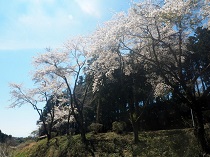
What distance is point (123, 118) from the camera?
33688 mm

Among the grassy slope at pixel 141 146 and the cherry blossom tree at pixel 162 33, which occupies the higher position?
the cherry blossom tree at pixel 162 33

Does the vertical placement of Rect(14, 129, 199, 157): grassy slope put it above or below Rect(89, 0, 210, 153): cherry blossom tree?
below

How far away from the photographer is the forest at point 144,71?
11.9 meters

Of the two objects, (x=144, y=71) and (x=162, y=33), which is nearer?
(x=162, y=33)

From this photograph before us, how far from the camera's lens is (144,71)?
19969mm

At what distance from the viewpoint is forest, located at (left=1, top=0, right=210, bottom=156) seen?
39.0 ft

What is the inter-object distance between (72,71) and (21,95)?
1242 centimetres

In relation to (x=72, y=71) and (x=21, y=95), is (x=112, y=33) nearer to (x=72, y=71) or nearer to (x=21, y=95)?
(x=72, y=71)

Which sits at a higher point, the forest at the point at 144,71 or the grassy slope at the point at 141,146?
the forest at the point at 144,71

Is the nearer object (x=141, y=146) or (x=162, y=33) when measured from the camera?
(x=162, y=33)

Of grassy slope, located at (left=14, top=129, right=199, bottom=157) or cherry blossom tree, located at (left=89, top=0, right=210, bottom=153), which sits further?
grassy slope, located at (left=14, top=129, right=199, bottom=157)

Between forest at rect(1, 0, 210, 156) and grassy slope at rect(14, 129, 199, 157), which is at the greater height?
forest at rect(1, 0, 210, 156)

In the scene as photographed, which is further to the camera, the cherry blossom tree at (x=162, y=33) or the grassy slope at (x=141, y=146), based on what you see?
the grassy slope at (x=141, y=146)

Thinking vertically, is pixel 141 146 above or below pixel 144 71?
below
